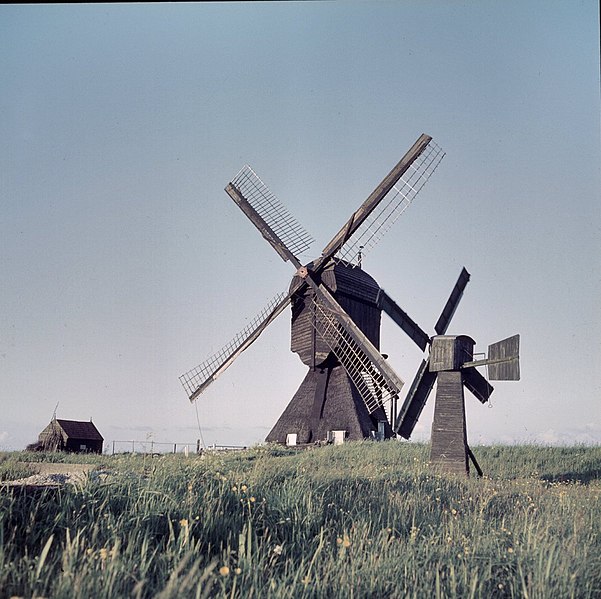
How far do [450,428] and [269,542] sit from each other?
9.27 metres

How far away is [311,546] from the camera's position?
18.9ft

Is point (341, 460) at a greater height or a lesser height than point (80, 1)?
lesser

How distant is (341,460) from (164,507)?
10625mm

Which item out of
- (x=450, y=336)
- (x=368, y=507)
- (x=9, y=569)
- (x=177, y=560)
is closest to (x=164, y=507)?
(x=177, y=560)

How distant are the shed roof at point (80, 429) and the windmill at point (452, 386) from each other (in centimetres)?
2467

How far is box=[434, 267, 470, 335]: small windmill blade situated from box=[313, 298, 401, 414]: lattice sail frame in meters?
→ 3.64

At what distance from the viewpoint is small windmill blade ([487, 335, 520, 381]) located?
44.1 ft

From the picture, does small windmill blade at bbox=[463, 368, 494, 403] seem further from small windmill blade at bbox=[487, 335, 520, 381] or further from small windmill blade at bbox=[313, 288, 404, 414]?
small windmill blade at bbox=[313, 288, 404, 414]

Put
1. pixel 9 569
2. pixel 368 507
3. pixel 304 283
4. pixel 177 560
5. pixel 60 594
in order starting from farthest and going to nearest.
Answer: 1. pixel 304 283
2. pixel 368 507
3. pixel 177 560
4. pixel 9 569
5. pixel 60 594

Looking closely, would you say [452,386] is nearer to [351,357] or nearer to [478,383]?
[478,383]

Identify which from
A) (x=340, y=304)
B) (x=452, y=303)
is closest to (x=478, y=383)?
(x=452, y=303)

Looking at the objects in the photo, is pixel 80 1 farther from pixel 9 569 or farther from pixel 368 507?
pixel 368 507

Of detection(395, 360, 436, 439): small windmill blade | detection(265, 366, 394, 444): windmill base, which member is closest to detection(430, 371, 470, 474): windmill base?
detection(395, 360, 436, 439): small windmill blade

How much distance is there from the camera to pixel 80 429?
35094 millimetres
